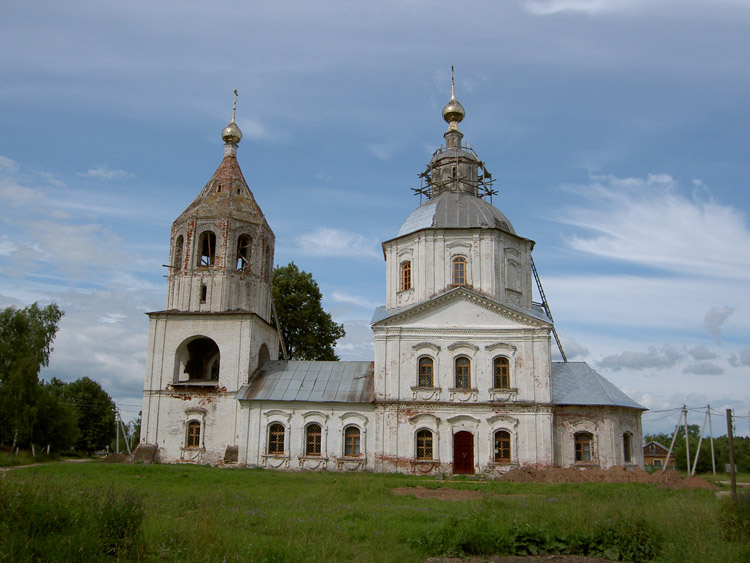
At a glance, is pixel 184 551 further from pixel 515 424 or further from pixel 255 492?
pixel 515 424

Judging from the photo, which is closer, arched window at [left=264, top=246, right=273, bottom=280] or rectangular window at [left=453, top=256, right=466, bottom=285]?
rectangular window at [left=453, top=256, right=466, bottom=285]

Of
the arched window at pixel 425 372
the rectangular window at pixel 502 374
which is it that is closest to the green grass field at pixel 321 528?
the rectangular window at pixel 502 374

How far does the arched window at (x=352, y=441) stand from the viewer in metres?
25.9

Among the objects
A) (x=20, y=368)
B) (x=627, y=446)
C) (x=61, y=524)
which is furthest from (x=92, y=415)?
(x=61, y=524)

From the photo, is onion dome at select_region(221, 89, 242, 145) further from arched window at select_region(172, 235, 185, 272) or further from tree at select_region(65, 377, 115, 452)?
tree at select_region(65, 377, 115, 452)

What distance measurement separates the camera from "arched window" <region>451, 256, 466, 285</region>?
27933 mm

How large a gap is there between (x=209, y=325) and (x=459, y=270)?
11.3 meters

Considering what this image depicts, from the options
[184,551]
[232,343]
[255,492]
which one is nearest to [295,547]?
[184,551]

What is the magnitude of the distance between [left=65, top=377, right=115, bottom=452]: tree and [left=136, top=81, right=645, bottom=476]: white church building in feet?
89.2

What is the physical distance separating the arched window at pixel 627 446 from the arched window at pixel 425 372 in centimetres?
839

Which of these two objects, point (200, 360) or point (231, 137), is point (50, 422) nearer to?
point (200, 360)

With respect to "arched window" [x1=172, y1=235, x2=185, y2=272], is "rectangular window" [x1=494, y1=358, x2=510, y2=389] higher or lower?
lower

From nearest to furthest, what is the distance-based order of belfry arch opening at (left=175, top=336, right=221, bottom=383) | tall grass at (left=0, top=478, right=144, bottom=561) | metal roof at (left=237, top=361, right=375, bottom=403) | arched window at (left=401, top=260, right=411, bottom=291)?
tall grass at (left=0, top=478, right=144, bottom=561)
metal roof at (left=237, top=361, right=375, bottom=403)
arched window at (left=401, top=260, right=411, bottom=291)
belfry arch opening at (left=175, top=336, right=221, bottom=383)

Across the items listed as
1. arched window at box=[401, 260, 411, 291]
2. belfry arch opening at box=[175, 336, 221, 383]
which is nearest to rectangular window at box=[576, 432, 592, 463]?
arched window at box=[401, 260, 411, 291]
